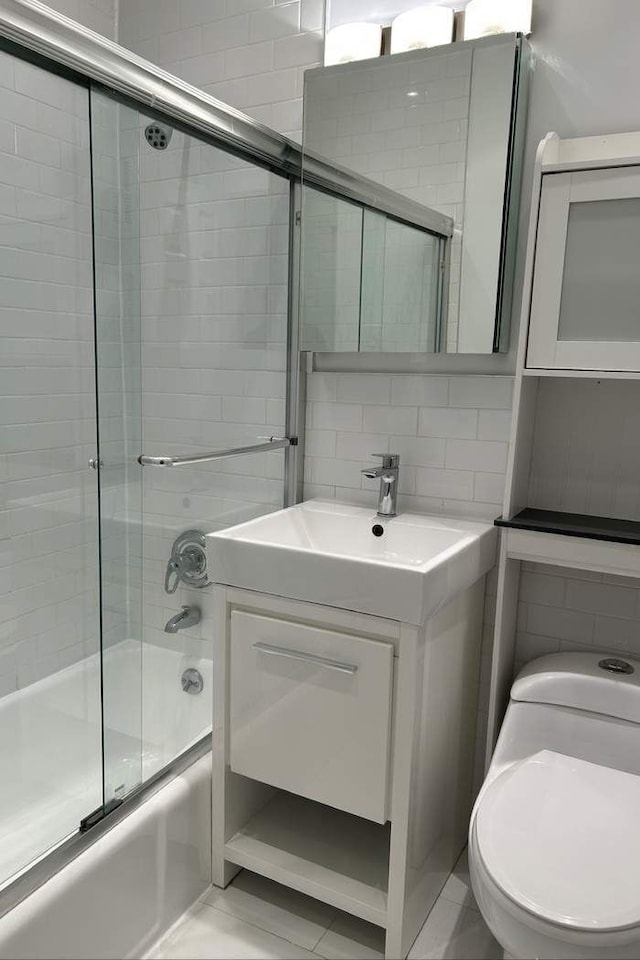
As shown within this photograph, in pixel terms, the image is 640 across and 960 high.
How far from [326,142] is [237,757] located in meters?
1.70

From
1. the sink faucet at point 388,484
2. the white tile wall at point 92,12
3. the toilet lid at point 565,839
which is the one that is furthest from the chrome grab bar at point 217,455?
the white tile wall at point 92,12

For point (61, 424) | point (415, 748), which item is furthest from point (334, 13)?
point (415, 748)

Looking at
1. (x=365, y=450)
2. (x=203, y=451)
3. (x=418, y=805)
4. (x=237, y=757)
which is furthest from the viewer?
(x=365, y=450)

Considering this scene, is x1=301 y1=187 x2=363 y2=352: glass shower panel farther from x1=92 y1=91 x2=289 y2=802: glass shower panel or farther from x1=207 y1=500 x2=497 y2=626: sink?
x1=207 y1=500 x2=497 y2=626: sink

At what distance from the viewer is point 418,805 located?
5.53 ft

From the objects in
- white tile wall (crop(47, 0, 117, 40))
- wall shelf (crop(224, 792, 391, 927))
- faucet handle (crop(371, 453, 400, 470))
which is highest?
white tile wall (crop(47, 0, 117, 40))

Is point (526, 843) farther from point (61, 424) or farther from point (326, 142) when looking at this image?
point (326, 142)

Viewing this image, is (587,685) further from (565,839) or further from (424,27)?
(424,27)

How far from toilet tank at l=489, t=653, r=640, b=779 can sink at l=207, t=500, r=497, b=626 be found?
0.32 metres

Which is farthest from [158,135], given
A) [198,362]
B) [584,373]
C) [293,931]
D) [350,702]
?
[293,931]

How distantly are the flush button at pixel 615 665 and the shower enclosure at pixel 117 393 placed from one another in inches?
40.0

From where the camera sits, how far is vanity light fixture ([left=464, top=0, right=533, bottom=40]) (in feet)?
5.83

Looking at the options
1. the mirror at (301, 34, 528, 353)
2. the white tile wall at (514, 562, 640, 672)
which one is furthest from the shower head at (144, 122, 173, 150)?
the white tile wall at (514, 562, 640, 672)

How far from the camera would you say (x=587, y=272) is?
5.37ft
